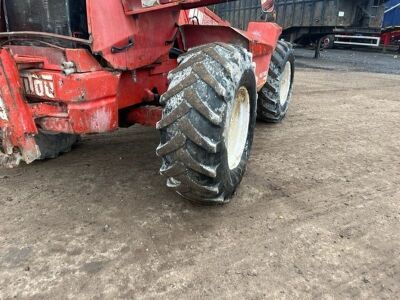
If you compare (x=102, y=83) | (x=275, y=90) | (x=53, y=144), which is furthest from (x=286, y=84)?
(x=102, y=83)

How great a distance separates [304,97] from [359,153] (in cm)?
341

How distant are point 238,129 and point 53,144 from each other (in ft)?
6.05

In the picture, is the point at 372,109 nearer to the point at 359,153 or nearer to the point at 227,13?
the point at 359,153

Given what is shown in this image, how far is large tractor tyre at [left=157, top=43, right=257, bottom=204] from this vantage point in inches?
104

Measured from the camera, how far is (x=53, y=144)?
13.1 ft

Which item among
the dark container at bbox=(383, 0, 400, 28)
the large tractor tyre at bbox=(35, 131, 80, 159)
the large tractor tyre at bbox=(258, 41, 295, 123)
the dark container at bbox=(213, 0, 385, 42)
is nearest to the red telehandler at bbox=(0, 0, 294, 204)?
the large tractor tyre at bbox=(35, 131, 80, 159)

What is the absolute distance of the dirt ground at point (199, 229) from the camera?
2361 mm

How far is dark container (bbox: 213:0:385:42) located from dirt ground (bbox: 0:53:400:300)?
9.91 meters

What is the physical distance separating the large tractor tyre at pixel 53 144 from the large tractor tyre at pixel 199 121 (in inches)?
63.1

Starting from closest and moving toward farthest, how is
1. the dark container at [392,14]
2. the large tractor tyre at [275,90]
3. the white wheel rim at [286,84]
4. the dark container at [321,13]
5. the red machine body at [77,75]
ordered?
the red machine body at [77,75] < the large tractor tyre at [275,90] < the white wheel rim at [286,84] < the dark container at [321,13] < the dark container at [392,14]

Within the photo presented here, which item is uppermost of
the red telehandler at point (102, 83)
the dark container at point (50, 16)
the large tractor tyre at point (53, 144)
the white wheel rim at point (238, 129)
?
the dark container at point (50, 16)

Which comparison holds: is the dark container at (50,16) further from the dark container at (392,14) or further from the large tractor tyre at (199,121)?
the dark container at (392,14)

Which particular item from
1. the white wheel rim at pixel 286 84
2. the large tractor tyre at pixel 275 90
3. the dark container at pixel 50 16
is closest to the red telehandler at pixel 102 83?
the dark container at pixel 50 16

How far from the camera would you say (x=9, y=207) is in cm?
318
